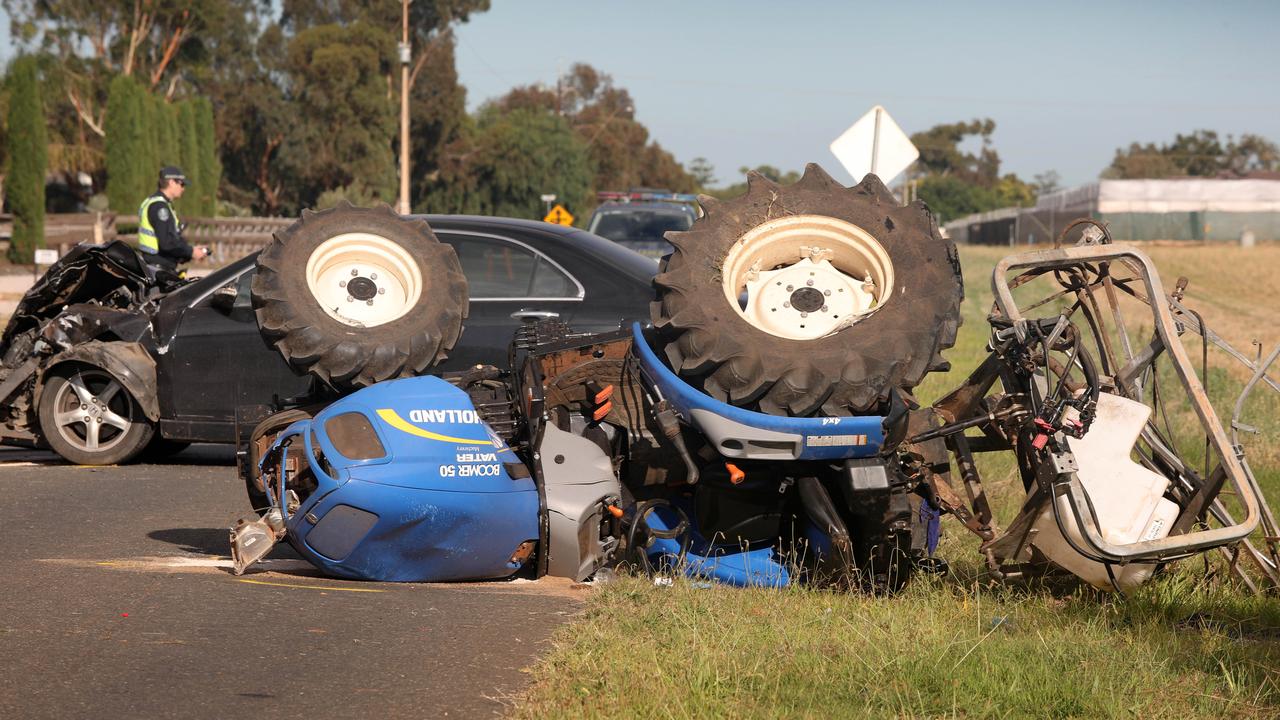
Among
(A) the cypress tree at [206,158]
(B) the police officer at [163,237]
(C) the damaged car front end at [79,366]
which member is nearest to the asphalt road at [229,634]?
(C) the damaged car front end at [79,366]

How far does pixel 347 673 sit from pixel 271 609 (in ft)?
3.26

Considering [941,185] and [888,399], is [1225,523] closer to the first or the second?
[888,399]

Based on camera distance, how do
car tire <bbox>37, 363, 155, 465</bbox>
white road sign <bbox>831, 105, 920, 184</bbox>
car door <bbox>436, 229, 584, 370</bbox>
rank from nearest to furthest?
car door <bbox>436, 229, 584, 370</bbox> → car tire <bbox>37, 363, 155, 465</bbox> → white road sign <bbox>831, 105, 920, 184</bbox>

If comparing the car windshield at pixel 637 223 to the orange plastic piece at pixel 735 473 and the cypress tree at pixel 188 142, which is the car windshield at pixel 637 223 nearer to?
the orange plastic piece at pixel 735 473

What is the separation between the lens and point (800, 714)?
448 cm

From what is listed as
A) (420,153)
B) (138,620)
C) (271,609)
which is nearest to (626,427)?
(271,609)

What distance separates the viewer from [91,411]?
33.7 ft

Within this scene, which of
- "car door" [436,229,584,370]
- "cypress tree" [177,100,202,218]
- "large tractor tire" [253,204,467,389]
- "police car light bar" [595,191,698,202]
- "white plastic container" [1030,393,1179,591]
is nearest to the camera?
"white plastic container" [1030,393,1179,591]

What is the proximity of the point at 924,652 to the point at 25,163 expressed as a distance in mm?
41855

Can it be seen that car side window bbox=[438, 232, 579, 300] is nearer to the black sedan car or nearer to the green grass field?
the black sedan car

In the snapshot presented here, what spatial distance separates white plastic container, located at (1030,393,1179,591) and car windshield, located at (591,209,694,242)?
15.5 metres

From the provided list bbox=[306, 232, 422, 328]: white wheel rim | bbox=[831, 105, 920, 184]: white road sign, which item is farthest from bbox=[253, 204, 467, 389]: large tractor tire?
bbox=[831, 105, 920, 184]: white road sign

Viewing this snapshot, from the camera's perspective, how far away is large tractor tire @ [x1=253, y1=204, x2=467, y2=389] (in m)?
7.23

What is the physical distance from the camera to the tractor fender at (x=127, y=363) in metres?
9.99
